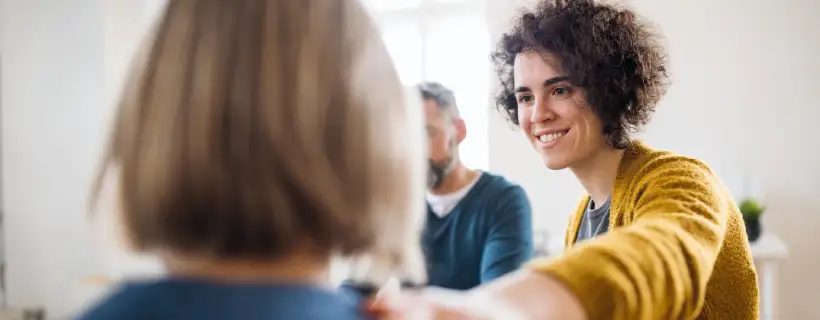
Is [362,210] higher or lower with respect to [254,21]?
lower

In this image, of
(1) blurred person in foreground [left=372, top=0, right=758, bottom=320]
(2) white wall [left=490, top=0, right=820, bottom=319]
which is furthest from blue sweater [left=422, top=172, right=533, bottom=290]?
(2) white wall [left=490, top=0, right=820, bottom=319]

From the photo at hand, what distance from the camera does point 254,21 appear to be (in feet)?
1.47

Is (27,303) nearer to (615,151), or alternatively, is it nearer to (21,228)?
(21,228)

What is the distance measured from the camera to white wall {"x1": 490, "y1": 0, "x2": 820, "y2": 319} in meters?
2.66

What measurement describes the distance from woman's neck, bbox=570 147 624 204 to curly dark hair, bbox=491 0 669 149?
0.08 ft

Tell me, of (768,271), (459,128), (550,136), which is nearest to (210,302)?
(550,136)

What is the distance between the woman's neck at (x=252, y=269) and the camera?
17.5 inches

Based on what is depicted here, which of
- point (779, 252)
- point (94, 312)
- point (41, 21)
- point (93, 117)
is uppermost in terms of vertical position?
point (41, 21)

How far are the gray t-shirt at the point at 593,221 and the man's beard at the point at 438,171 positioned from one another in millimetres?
313

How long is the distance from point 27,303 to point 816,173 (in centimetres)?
399

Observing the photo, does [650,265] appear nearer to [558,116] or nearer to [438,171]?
[558,116]

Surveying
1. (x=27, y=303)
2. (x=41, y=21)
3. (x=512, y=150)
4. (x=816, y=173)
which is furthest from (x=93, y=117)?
(x=816, y=173)

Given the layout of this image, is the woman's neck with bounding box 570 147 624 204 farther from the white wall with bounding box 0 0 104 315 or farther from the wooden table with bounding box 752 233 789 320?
the white wall with bounding box 0 0 104 315

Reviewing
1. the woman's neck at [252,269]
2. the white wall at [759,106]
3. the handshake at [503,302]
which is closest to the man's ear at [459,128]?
the handshake at [503,302]
